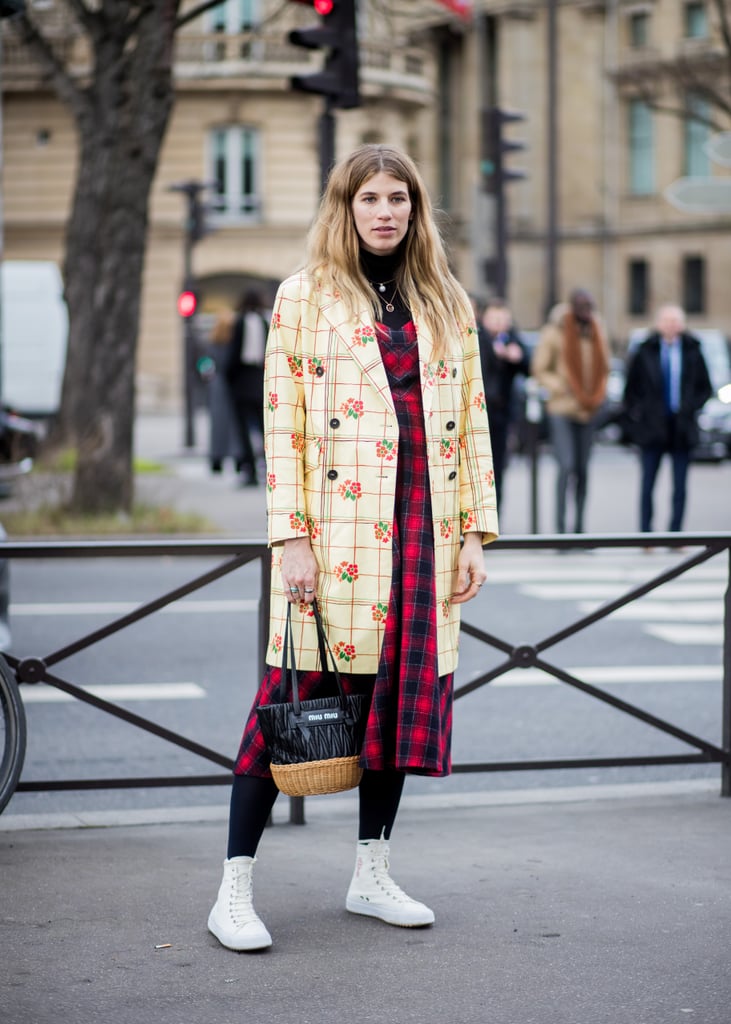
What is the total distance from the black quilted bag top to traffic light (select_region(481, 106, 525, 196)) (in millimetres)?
15223

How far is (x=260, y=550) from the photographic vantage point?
213 inches

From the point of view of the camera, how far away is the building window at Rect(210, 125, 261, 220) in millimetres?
46844

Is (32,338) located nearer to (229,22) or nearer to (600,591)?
(600,591)

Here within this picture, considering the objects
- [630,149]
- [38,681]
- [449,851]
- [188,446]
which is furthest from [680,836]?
[630,149]

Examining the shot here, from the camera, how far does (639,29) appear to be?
185 feet

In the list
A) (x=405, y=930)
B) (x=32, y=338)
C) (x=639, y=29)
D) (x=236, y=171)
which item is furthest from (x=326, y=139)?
(x=639, y=29)

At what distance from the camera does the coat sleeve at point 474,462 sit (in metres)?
4.34

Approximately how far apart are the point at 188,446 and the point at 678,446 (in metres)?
13.6

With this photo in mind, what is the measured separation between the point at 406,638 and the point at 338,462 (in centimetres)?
45

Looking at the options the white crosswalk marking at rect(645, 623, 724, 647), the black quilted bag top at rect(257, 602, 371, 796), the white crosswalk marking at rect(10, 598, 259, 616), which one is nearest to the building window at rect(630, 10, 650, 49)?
the white crosswalk marking at rect(10, 598, 259, 616)

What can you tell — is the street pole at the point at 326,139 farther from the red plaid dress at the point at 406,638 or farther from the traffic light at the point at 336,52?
the red plaid dress at the point at 406,638

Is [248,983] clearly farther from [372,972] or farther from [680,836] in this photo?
[680,836]

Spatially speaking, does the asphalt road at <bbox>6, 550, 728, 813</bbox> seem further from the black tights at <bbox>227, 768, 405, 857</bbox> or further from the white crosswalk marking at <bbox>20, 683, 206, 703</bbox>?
the black tights at <bbox>227, 768, 405, 857</bbox>

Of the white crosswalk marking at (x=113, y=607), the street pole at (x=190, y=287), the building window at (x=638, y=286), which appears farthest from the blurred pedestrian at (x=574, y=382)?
the building window at (x=638, y=286)
